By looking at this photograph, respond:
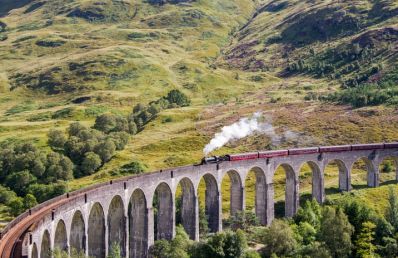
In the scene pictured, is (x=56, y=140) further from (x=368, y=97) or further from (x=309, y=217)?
(x=368, y=97)

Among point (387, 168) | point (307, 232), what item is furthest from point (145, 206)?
point (387, 168)

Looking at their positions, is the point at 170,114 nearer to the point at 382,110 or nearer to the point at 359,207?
the point at 382,110

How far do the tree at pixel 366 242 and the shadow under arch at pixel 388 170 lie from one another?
32.1 metres

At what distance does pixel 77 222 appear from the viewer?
192 feet

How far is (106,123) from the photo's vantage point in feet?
472

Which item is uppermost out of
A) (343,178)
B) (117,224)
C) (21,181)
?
(343,178)

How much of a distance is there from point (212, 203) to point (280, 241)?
1627 centimetres

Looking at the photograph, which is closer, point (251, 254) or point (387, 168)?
point (251, 254)

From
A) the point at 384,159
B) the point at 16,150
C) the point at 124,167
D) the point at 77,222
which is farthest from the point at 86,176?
the point at 384,159

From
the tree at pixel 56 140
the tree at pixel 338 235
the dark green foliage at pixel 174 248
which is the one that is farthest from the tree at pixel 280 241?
the tree at pixel 56 140

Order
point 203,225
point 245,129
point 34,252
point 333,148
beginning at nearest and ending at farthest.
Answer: point 34,252
point 203,225
point 333,148
point 245,129

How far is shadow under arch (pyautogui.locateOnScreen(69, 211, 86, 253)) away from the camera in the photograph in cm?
5772

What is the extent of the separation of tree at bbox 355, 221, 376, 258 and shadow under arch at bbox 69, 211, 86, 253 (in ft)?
108

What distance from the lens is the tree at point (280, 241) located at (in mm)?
64438
